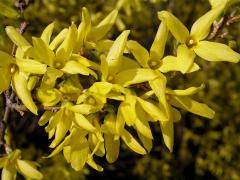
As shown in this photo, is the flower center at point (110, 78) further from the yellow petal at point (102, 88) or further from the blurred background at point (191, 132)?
the blurred background at point (191, 132)

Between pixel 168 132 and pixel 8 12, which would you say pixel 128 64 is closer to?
pixel 168 132

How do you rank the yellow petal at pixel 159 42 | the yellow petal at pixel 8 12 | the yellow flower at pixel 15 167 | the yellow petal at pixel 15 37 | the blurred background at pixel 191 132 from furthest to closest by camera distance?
1. the blurred background at pixel 191 132
2. the yellow flower at pixel 15 167
3. the yellow petal at pixel 8 12
4. the yellow petal at pixel 159 42
5. the yellow petal at pixel 15 37

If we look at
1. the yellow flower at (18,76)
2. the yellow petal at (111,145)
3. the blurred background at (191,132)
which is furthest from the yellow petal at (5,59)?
the blurred background at (191,132)

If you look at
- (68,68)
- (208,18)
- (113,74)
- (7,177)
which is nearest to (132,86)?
(113,74)

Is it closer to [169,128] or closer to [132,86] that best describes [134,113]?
[132,86]

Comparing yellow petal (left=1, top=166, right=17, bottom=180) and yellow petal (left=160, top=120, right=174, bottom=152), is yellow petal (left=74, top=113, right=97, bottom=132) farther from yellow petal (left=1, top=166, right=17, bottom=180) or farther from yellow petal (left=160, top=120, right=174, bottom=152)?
yellow petal (left=1, top=166, right=17, bottom=180)

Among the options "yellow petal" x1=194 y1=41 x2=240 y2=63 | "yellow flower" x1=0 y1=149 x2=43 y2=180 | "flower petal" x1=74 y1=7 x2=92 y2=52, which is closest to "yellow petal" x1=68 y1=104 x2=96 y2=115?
"flower petal" x1=74 y1=7 x2=92 y2=52
